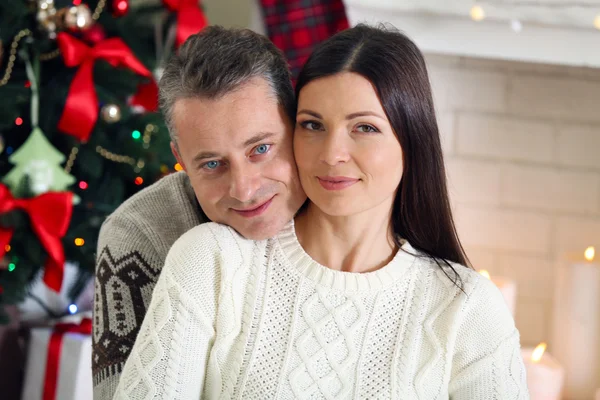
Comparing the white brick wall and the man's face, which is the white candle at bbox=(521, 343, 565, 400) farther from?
the man's face

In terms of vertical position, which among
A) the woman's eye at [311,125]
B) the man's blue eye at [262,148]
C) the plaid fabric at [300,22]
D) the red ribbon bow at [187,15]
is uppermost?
the red ribbon bow at [187,15]

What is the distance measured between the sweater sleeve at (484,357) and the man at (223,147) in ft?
1.19

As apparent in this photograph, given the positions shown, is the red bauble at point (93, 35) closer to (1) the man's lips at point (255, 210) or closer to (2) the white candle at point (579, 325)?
(1) the man's lips at point (255, 210)

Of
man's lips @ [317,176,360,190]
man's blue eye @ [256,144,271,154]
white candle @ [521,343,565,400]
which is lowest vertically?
white candle @ [521,343,565,400]

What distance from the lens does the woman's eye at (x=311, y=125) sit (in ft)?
4.17

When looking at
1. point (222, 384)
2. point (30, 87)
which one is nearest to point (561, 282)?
point (222, 384)

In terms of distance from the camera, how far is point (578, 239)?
96.9 inches

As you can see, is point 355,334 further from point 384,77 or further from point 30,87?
point 30,87

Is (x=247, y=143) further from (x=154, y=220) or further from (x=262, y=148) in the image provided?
(x=154, y=220)

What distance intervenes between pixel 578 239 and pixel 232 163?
5.19 ft

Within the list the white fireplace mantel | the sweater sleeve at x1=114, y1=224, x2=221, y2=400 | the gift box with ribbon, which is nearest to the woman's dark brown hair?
the sweater sleeve at x1=114, y1=224, x2=221, y2=400

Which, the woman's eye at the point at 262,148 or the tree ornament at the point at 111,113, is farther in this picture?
the tree ornament at the point at 111,113

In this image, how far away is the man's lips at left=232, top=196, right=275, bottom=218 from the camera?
4.23 feet

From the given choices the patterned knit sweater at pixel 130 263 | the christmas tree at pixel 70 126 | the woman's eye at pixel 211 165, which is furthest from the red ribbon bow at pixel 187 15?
the woman's eye at pixel 211 165
